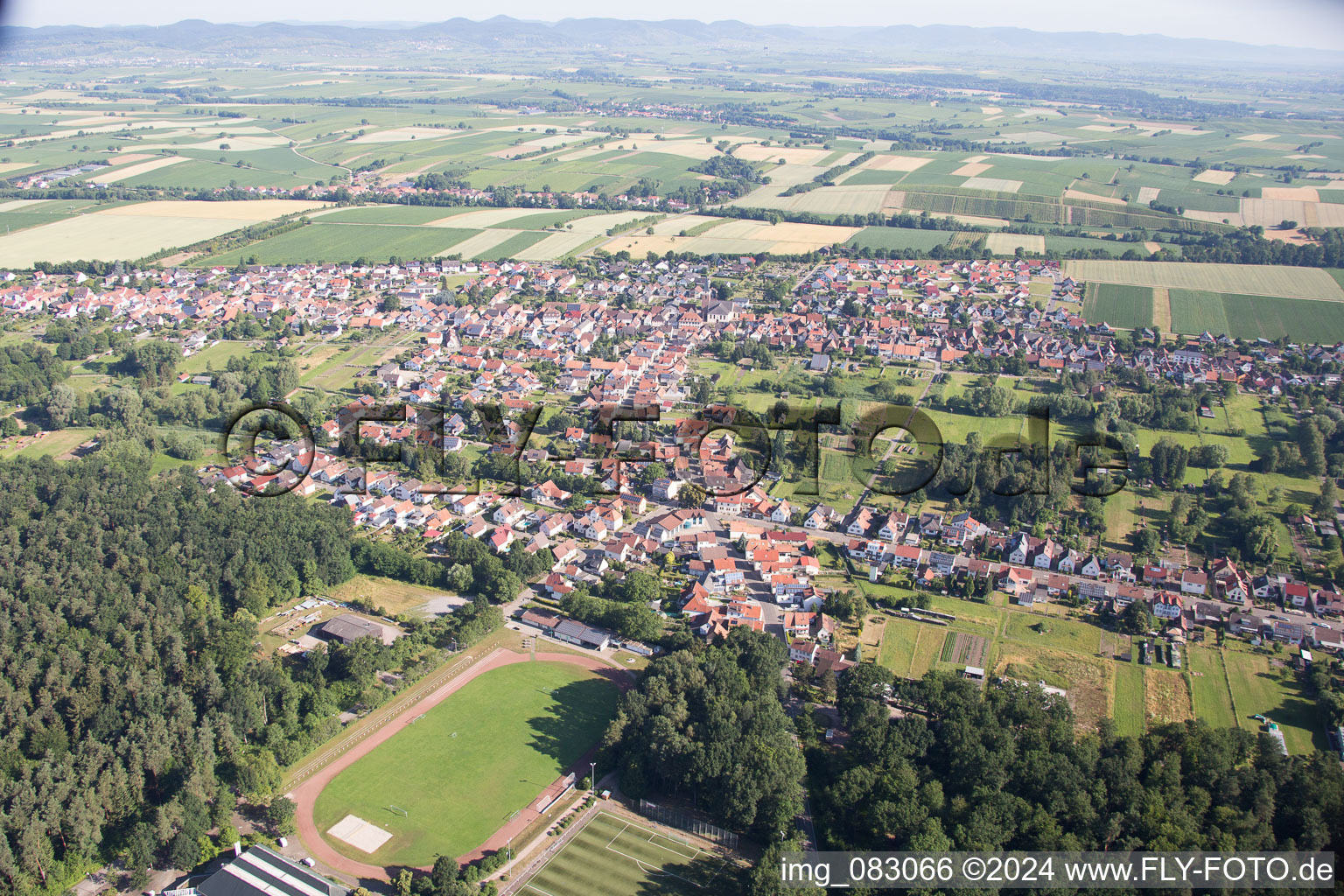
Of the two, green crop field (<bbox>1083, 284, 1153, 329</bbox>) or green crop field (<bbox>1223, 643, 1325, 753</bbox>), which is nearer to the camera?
green crop field (<bbox>1223, 643, 1325, 753</bbox>)

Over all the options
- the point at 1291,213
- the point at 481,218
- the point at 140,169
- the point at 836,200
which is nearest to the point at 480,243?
the point at 481,218

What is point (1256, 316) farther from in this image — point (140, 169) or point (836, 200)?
point (140, 169)

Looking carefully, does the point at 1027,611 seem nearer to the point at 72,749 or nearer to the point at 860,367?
the point at 860,367

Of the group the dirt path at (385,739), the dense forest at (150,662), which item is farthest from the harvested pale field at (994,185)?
Result: the dirt path at (385,739)

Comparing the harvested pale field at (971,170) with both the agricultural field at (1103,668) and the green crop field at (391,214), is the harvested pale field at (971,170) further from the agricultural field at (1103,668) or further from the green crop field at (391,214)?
the agricultural field at (1103,668)

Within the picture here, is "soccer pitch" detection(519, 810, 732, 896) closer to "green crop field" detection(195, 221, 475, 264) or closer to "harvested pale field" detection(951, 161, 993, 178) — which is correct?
"green crop field" detection(195, 221, 475, 264)

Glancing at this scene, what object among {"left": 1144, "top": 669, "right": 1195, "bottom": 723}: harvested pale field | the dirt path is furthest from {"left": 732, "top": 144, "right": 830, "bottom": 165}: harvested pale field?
the dirt path
